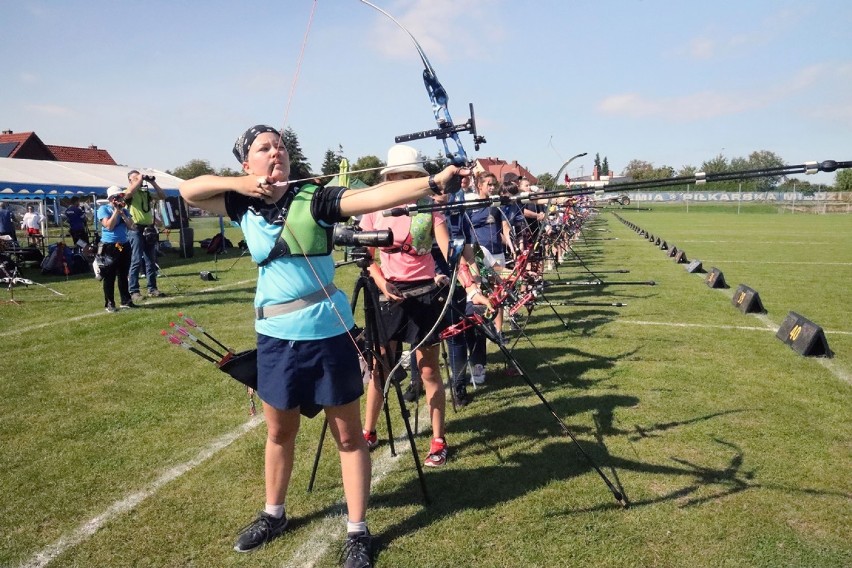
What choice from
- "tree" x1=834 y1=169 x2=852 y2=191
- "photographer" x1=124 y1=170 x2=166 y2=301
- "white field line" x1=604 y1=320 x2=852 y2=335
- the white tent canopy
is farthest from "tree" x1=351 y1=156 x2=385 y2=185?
"tree" x1=834 y1=169 x2=852 y2=191

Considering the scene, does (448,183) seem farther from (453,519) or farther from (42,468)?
(42,468)

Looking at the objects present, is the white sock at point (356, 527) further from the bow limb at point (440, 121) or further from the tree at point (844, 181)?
the tree at point (844, 181)

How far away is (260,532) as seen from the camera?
8.78ft

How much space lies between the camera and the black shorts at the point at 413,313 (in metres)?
3.50

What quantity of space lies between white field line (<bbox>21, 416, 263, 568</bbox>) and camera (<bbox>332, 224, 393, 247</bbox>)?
1954mm

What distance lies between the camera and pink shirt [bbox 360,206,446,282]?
11.2 ft

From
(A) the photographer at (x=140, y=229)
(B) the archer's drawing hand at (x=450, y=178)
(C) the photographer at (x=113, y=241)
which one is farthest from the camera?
(A) the photographer at (x=140, y=229)

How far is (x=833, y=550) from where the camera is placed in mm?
2547

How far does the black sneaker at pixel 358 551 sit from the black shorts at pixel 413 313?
1243 mm

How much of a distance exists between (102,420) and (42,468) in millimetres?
773

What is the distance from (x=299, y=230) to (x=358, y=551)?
144 centimetres

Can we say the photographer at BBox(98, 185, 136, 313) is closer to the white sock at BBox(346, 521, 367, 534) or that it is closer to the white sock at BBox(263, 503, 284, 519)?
the white sock at BBox(263, 503, 284, 519)

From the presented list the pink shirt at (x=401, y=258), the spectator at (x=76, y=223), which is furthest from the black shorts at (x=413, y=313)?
the spectator at (x=76, y=223)

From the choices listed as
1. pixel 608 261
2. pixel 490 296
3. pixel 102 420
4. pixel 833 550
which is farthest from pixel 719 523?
pixel 608 261
